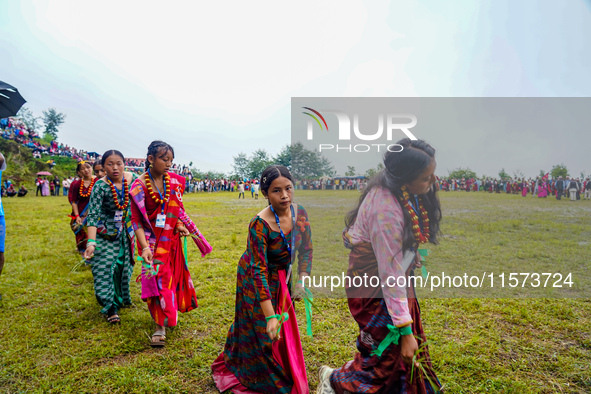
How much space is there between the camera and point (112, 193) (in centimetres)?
393

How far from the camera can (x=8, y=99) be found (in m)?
4.14

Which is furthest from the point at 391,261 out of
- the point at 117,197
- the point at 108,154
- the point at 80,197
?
the point at 80,197

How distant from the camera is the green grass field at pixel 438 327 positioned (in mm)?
2443

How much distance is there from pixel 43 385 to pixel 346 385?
2.29m

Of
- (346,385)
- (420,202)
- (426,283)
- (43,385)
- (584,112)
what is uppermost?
(584,112)

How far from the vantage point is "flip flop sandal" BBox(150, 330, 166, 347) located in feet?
A: 10.8

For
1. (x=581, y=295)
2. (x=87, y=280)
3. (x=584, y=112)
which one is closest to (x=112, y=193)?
(x=87, y=280)

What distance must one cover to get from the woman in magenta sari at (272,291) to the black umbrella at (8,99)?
3692mm

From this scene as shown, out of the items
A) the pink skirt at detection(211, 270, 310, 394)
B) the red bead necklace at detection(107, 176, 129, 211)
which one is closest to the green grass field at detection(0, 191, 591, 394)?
Result: the pink skirt at detection(211, 270, 310, 394)

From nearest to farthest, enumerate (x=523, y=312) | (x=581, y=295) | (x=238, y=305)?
(x=238, y=305), (x=523, y=312), (x=581, y=295)

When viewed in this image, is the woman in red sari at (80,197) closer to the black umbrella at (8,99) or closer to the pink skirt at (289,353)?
the black umbrella at (8,99)

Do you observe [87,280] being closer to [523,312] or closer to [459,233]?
[459,233]

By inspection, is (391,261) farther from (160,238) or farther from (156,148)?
(156,148)
